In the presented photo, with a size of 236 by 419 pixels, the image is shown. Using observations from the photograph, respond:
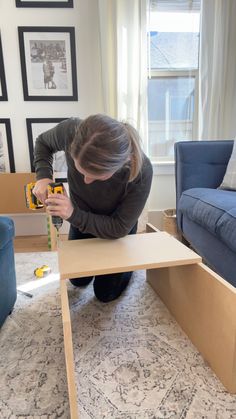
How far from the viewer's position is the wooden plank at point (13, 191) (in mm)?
2055

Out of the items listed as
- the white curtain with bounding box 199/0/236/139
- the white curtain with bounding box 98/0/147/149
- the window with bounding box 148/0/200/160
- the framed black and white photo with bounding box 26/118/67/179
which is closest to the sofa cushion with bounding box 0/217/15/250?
the framed black and white photo with bounding box 26/118/67/179

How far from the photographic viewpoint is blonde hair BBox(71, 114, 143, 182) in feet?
2.60

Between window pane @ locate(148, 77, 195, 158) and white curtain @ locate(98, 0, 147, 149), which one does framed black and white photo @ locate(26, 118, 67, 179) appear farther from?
window pane @ locate(148, 77, 195, 158)

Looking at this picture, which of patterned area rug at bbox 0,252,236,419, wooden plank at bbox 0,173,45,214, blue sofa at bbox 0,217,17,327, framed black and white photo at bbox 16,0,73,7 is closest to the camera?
patterned area rug at bbox 0,252,236,419

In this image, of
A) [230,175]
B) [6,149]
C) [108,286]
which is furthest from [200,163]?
[6,149]

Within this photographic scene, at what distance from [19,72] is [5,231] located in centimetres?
146

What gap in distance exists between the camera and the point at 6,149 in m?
2.14

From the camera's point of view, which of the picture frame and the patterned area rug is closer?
the patterned area rug

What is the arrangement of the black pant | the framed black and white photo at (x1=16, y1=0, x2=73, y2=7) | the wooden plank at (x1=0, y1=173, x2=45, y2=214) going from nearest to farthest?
1. the black pant
2. the framed black and white photo at (x1=16, y1=0, x2=73, y2=7)
3. the wooden plank at (x1=0, y1=173, x2=45, y2=214)

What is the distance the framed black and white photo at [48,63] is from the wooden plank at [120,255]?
1386 millimetres

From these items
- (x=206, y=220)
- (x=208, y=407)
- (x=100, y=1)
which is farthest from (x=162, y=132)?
(x=208, y=407)

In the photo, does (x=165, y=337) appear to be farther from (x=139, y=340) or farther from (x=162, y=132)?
(x=162, y=132)

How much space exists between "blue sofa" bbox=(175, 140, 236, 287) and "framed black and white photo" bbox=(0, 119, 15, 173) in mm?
1231

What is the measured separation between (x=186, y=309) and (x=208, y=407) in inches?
12.8
